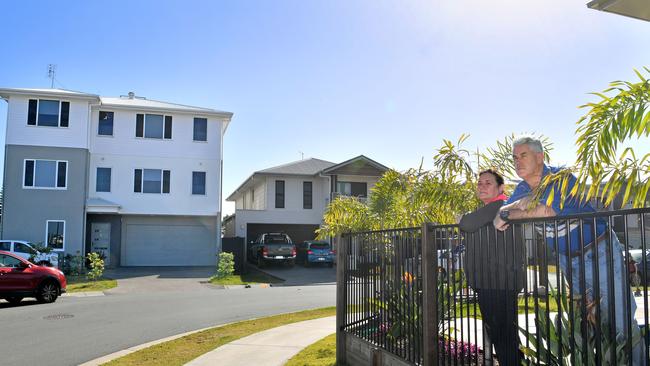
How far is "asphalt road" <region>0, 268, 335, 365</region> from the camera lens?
8328mm

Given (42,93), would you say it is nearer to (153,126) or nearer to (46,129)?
(46,129)

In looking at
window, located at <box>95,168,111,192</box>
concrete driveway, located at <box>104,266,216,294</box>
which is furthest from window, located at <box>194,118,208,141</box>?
concrete driveway, located at <box>104,266,216,294</box>

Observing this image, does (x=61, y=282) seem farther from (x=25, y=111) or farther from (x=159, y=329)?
(x=25, y=111)

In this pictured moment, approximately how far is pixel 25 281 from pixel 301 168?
21.0 meters

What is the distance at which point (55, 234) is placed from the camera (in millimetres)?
24812

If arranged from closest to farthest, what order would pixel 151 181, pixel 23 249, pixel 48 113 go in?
pixel 23 249, pixel 48 113, pixel 151 181

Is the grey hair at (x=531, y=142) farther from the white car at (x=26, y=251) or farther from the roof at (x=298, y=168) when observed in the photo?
the roof at (x=298, y=168)

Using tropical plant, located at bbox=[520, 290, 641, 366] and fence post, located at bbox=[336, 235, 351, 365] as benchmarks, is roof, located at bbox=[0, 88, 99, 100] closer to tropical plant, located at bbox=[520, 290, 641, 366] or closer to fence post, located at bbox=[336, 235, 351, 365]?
fence post, located at bbox=[336, 235, 351, 365]

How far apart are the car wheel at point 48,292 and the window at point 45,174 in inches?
471

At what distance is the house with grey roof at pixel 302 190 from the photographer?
1231 inches

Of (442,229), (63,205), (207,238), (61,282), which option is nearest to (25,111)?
(63,205)

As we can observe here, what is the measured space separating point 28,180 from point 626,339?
26838 mm

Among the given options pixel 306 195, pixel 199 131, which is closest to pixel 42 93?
pixel 199 131

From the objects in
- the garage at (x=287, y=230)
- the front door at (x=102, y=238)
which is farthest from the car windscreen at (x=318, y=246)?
the front door at (x=102, y=238)
